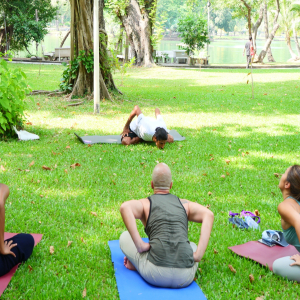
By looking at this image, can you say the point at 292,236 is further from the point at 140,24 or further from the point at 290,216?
the point at 140,24

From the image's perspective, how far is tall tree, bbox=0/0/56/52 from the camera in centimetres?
2514

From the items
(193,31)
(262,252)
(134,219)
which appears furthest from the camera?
(193,31)

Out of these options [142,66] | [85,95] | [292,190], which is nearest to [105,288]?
[292,190]

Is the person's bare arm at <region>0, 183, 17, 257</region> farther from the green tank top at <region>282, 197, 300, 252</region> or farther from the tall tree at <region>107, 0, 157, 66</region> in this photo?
the tall tree at <region>107, 0, 157, 66</region>

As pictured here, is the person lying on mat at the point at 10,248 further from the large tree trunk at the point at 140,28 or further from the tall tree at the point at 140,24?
the large tree trunk at the point at 140,28

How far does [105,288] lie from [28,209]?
167cm

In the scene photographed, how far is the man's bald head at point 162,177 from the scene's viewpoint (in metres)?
3.08

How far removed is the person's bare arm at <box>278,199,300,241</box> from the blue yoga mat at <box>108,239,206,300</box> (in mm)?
888

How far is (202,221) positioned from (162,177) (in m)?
0.49

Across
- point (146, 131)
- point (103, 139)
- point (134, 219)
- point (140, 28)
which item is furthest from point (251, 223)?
point (140, 28)

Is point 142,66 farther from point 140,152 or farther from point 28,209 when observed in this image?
point 28,209

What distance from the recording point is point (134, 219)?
294cm

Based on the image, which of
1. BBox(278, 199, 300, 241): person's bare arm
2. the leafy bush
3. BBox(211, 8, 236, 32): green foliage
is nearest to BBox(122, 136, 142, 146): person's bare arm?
the leafy bush

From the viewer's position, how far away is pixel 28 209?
421 cm
